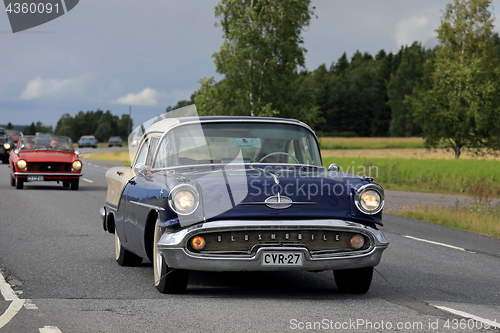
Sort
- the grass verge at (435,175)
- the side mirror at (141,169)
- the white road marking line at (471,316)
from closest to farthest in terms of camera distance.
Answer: the white road marking line at (471,316) → the side mirror at (141,169) → the grass verge at (435,175)

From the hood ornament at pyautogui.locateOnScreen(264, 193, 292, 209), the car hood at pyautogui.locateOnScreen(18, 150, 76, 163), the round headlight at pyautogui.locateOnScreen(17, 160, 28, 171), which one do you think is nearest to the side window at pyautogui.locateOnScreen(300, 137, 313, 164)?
the hood ornament at pyautogui.locateOnScreen(264, 193, 292, 209)

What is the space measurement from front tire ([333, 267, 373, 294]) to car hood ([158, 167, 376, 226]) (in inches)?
25.5

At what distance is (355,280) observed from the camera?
5973 millimetres

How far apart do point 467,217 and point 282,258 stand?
9.77 metres

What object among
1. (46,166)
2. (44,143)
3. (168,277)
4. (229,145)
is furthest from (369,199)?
(44,143)

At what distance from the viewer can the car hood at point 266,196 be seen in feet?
17.6

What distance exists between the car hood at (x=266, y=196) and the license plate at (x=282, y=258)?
1.03ft

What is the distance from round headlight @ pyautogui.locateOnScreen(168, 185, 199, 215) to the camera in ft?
17.6

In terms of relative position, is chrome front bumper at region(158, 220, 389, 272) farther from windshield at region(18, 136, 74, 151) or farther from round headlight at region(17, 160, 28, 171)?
windshield at region(18, 136, 74, 151)

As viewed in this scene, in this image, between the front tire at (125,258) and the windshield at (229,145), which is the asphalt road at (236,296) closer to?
the front tire at (125,258)

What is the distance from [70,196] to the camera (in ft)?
57.0

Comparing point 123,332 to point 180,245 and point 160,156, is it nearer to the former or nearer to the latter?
point 180,245

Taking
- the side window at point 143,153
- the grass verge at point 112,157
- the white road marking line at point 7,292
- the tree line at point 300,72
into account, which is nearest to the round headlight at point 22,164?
the side window at point 143,153

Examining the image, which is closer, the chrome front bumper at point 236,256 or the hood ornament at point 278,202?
the chrome front bumper at point 236,256
